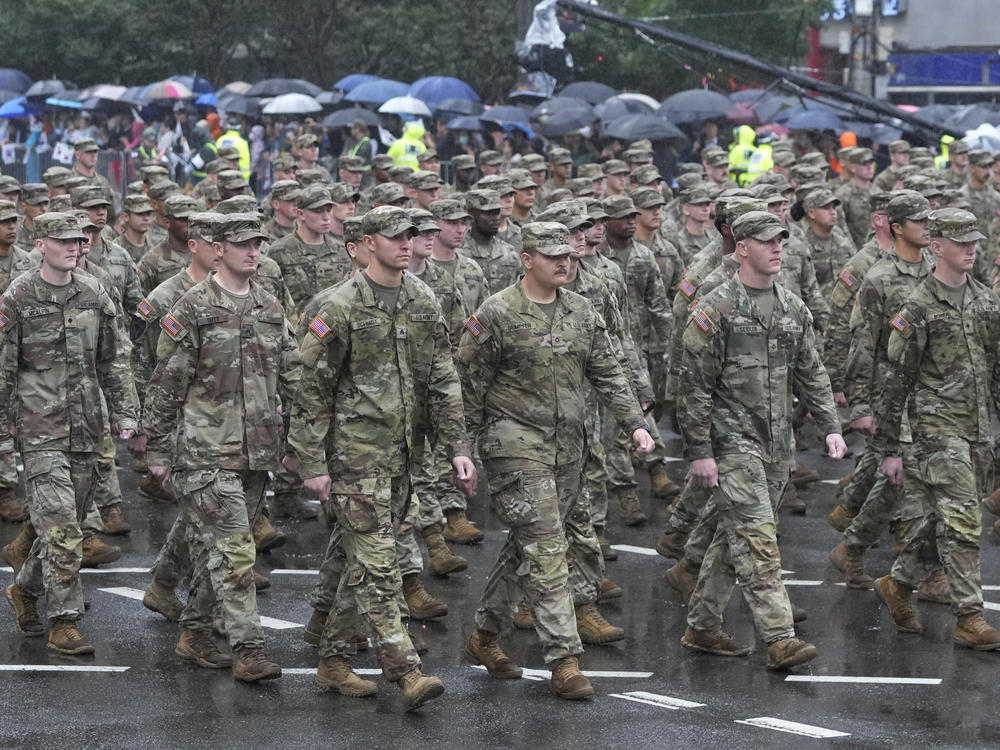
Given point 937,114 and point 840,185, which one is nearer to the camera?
point 840,185

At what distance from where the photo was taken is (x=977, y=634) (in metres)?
10.5

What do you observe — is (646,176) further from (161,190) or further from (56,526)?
(56,526)

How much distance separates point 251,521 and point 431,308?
58.6 inches

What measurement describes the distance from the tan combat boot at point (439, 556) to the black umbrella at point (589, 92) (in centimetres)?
2224

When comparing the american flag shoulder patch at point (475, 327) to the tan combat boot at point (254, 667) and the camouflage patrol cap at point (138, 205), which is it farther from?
the camouflage patrol cap at point (138, 205)

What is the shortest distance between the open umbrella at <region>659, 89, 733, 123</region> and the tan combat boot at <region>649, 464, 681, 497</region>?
16.6m

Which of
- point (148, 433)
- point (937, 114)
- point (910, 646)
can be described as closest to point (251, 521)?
point (148, 433)

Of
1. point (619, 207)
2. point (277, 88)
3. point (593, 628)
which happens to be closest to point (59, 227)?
point (593, 628)

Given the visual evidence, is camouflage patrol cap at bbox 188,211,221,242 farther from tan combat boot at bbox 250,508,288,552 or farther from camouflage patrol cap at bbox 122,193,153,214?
camouflage patrol cap at bbox 122,193,153,214

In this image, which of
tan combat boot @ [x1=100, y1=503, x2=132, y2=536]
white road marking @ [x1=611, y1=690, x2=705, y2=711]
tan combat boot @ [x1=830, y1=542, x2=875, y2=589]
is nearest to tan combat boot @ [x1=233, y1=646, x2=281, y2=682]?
white road marking @ [x1=611, y1=690, x2=705, y2=711]

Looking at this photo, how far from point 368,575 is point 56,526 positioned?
78.4 inches

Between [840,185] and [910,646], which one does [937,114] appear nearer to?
[840,185]

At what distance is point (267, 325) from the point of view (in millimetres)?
10188

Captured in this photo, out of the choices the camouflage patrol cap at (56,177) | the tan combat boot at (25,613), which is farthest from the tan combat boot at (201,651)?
the camouflage patrol cap at (56,177)
